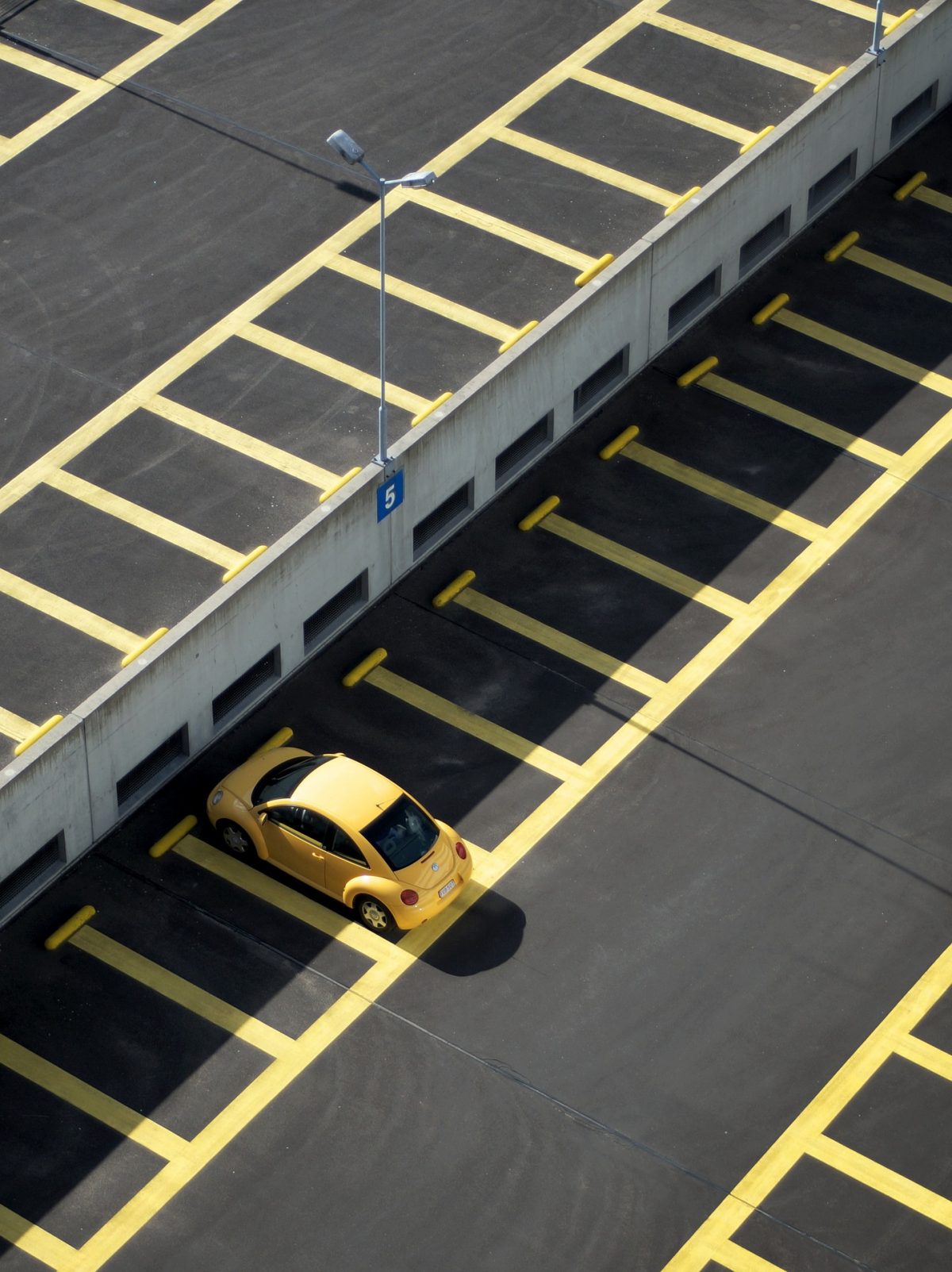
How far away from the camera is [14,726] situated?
131 feet

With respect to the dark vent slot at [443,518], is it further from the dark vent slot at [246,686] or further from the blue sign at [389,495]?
the dark vent slot at [246,686]

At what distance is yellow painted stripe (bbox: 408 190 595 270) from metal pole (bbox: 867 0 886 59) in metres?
8.54

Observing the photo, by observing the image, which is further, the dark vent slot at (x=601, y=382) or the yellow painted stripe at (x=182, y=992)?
the dark vent slot at (x=601, y=382)

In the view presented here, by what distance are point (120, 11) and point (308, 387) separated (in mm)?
12001

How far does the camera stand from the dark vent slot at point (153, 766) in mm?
41750

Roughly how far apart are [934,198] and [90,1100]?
27078 mm

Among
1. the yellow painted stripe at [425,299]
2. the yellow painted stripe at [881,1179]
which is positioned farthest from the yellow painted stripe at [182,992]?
the yellow painted stripe at [425,299]

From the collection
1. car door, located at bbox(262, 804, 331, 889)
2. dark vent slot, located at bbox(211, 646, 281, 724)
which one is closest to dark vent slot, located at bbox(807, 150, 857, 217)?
dark vent slot, located at bbox(211, 646, 281, 724)

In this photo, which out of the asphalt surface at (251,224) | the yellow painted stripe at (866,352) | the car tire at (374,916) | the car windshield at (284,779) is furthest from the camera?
the yellow painted stripe at (866,352)

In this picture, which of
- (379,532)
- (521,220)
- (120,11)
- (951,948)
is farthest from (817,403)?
(120,11)

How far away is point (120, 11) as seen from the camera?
175 feet

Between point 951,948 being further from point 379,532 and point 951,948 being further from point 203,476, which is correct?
point 203,476

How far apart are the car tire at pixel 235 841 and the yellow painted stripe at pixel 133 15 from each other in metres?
19.0

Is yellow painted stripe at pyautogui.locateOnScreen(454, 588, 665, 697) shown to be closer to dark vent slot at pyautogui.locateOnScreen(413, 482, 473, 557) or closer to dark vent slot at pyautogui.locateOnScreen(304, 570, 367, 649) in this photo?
dark vent slot at pyautogui.locateOnScreen(413, 482, 473, 557)
